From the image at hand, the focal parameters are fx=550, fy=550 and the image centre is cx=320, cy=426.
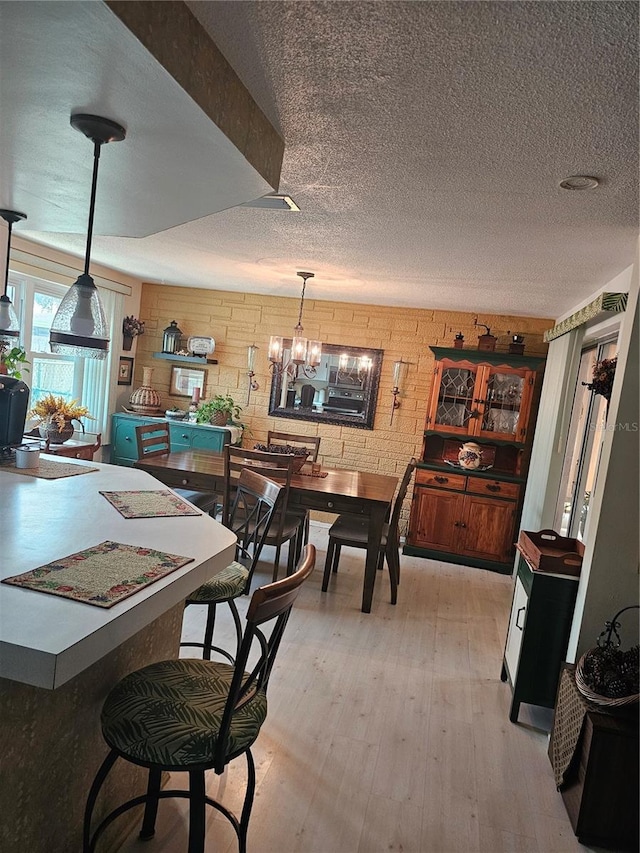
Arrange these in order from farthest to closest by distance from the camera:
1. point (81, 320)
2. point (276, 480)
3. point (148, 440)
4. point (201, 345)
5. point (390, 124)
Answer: point (201, 345) < point (148, 440) < point (276, 480) < point (81, 320) < point (390, 124)

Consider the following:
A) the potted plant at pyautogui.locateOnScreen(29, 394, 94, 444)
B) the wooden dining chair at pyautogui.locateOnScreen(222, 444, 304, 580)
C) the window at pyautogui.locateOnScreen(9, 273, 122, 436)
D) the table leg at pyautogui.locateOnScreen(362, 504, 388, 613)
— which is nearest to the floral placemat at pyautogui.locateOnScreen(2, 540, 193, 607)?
the wooden dining chair at pyautogui.locateOnScreen(222, 444, 304, 580)

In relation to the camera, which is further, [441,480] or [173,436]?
[173,436]

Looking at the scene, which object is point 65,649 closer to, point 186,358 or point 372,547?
point 372,547

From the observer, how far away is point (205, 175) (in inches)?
68.7

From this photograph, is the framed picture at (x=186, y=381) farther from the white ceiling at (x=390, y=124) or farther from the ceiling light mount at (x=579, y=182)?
the ceiling light mount at (x=579, y=182)

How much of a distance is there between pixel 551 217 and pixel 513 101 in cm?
96

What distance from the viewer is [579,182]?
184cm

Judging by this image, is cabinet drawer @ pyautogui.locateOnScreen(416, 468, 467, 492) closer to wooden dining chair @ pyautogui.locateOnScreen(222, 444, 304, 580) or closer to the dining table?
the dining table

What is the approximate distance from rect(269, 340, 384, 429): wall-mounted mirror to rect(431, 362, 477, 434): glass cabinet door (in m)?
0.70

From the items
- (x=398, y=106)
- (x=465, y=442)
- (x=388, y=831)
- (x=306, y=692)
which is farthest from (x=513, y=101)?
(x=465, y=442)

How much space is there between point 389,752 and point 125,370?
184 inches

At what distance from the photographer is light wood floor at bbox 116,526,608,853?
1830 mm

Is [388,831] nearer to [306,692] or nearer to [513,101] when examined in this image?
[306,692]

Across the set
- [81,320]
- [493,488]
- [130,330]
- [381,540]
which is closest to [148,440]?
[381,540]
